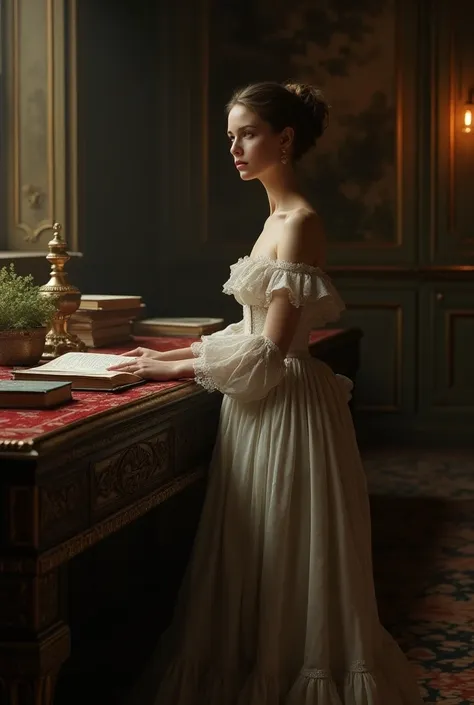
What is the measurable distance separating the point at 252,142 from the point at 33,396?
34.4 inches

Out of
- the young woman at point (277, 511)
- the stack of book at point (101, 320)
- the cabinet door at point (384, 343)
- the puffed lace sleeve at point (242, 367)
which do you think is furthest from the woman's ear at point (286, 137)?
the cabinet door at point (384, 343)

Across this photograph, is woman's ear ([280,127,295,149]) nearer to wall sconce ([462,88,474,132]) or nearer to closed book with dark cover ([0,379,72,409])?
closed book with dark cover ([0,379,72,409])

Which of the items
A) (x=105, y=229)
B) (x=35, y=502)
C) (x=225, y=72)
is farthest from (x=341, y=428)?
(x=225, y=72)

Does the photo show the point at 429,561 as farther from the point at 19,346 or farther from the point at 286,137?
the point at 286,137

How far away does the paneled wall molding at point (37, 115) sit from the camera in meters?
5.13

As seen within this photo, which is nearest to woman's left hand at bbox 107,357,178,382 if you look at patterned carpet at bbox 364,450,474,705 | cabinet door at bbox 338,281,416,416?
patterned carpet at bbox 364,450,474,705

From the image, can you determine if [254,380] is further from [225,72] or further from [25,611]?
[225,72]

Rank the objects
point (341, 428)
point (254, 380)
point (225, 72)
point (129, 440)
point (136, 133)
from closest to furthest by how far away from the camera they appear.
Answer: point (129, 440) → point (254, 380) → point (341, 428) → point (136, 133) → point (225, 72)

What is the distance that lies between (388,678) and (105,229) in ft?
12.1

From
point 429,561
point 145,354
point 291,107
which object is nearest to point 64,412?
point 145,354

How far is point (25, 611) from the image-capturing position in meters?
2.00

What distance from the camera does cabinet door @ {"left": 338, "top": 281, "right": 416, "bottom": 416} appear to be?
23.5 ft

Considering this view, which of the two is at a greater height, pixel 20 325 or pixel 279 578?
pixel 20 325

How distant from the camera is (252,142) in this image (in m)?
2.79
